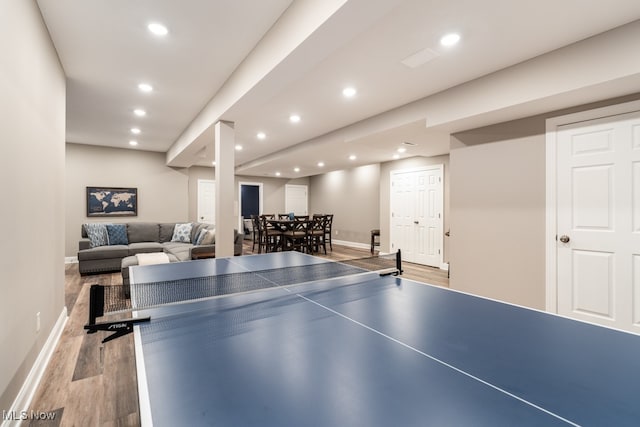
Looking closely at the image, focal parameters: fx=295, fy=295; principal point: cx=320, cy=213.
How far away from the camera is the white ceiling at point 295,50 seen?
195cm

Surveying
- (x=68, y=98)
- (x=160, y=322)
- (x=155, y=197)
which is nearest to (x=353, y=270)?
(x=160, y=322)

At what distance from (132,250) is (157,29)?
4355 mm

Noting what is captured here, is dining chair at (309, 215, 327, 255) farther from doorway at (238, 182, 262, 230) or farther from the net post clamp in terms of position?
the net post clamp

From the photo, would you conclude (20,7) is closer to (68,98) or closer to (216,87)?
(216,87)

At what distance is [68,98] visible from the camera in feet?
12.5

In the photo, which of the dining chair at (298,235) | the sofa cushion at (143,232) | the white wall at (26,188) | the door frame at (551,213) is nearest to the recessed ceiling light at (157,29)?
the white wall at (26,188)

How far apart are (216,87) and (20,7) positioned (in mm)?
1818

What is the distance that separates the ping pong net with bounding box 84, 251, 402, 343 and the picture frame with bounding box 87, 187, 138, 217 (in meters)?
5.90

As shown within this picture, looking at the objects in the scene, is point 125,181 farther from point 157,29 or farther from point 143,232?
point 157,29

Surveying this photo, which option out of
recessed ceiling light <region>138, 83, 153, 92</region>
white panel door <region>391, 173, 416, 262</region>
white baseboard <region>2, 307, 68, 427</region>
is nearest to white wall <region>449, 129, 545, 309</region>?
white panel door <region>391, 173, 416, 262</region>

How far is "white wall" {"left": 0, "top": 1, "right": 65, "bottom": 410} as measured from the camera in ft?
5.19

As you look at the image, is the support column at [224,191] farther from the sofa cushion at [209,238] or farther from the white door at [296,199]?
the white door at [296,199]

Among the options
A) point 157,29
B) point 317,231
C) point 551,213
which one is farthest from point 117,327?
point 317,231

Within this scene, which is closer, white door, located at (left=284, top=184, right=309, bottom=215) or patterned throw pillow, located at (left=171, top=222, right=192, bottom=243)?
patterned throw pillow, located at (left=171, top=222, right=192, bottom=243)
